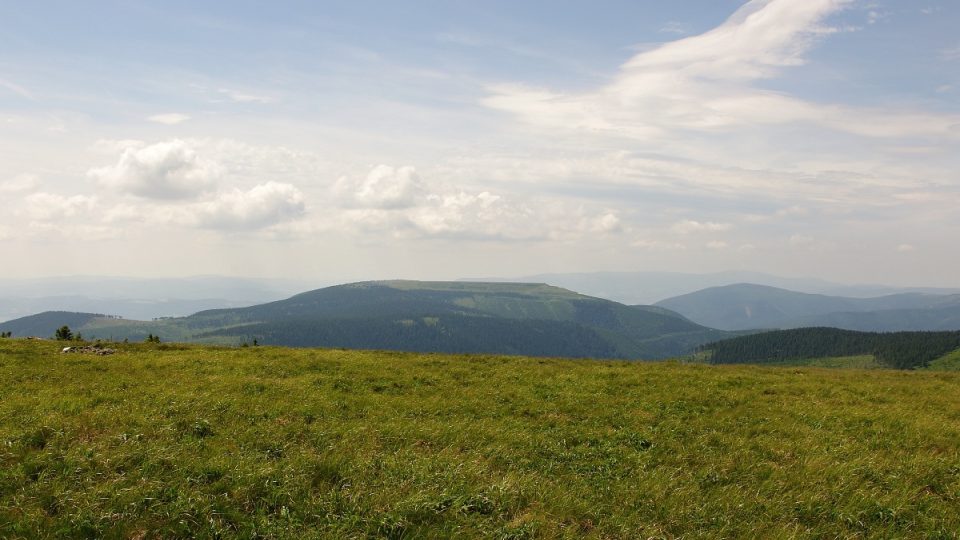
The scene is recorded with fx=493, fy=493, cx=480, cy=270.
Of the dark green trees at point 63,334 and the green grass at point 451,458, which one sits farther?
the dark green trees at point 63,334

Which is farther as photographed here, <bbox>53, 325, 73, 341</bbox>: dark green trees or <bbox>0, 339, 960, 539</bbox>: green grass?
<bbox>53, 325, 73, 341</bbox>: dark green trees

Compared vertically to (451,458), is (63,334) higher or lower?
higher

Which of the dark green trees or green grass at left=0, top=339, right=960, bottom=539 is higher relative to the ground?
the dark green trees

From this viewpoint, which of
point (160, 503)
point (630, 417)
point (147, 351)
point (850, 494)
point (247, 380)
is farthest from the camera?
Result: point (147, 351)

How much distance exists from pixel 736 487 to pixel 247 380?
19.2 m

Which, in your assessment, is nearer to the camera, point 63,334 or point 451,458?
point 451,458

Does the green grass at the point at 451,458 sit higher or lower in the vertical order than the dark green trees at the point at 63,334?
lower

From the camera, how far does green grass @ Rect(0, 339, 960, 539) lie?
32.6 ft

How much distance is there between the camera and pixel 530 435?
1593 cm

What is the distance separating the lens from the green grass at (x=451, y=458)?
32.6 feet

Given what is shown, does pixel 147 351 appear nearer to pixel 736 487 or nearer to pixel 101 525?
pixel 101 525

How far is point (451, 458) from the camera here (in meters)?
13.0

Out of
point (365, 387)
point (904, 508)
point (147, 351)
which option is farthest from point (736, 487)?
point (147, 351)

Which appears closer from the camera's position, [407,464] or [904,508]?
[904,508]
